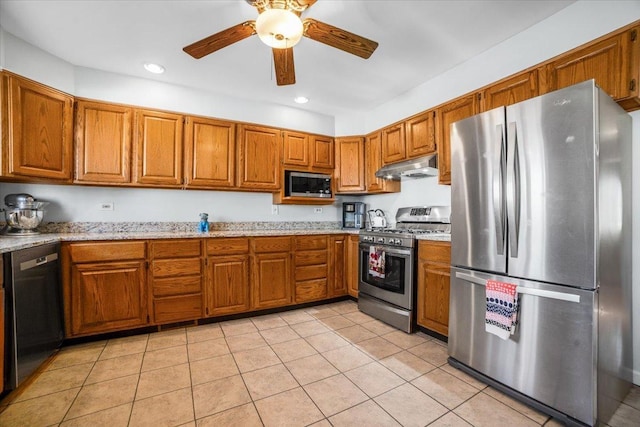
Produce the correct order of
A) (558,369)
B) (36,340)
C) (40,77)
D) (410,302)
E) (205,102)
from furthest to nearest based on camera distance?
(205,102)
(410,302)
(40,77)
(36,340)
(558,369)

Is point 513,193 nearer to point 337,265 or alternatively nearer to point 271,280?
point 337,265

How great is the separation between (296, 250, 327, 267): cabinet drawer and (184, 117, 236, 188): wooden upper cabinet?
1.16 meters

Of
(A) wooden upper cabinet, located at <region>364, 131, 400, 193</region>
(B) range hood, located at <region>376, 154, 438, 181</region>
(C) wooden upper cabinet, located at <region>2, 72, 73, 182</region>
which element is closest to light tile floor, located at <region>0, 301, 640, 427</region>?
(C) wooden upper cabinet, located at <region>2, 72, 73, 182</region>

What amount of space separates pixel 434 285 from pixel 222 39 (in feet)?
8.15

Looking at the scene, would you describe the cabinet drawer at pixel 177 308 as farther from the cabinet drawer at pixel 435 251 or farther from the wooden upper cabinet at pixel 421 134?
the wooden upper cabinet at pixel 421 134

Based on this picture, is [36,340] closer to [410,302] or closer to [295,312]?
[295,312]

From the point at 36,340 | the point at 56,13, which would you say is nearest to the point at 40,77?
the point at 56,13

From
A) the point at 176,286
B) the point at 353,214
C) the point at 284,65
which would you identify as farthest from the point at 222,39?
the point at 353,214

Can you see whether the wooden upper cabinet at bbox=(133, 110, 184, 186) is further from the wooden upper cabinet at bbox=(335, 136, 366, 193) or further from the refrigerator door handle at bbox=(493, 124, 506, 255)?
the refrigerator door handle at bbox=(493, 124, 506, 255)

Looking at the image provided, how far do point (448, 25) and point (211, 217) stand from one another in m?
3.01

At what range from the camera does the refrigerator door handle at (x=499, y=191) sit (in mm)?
1772

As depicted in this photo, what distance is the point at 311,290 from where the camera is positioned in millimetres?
3398

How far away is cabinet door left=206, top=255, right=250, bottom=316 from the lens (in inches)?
113

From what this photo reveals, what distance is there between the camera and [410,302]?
2.65 metres
